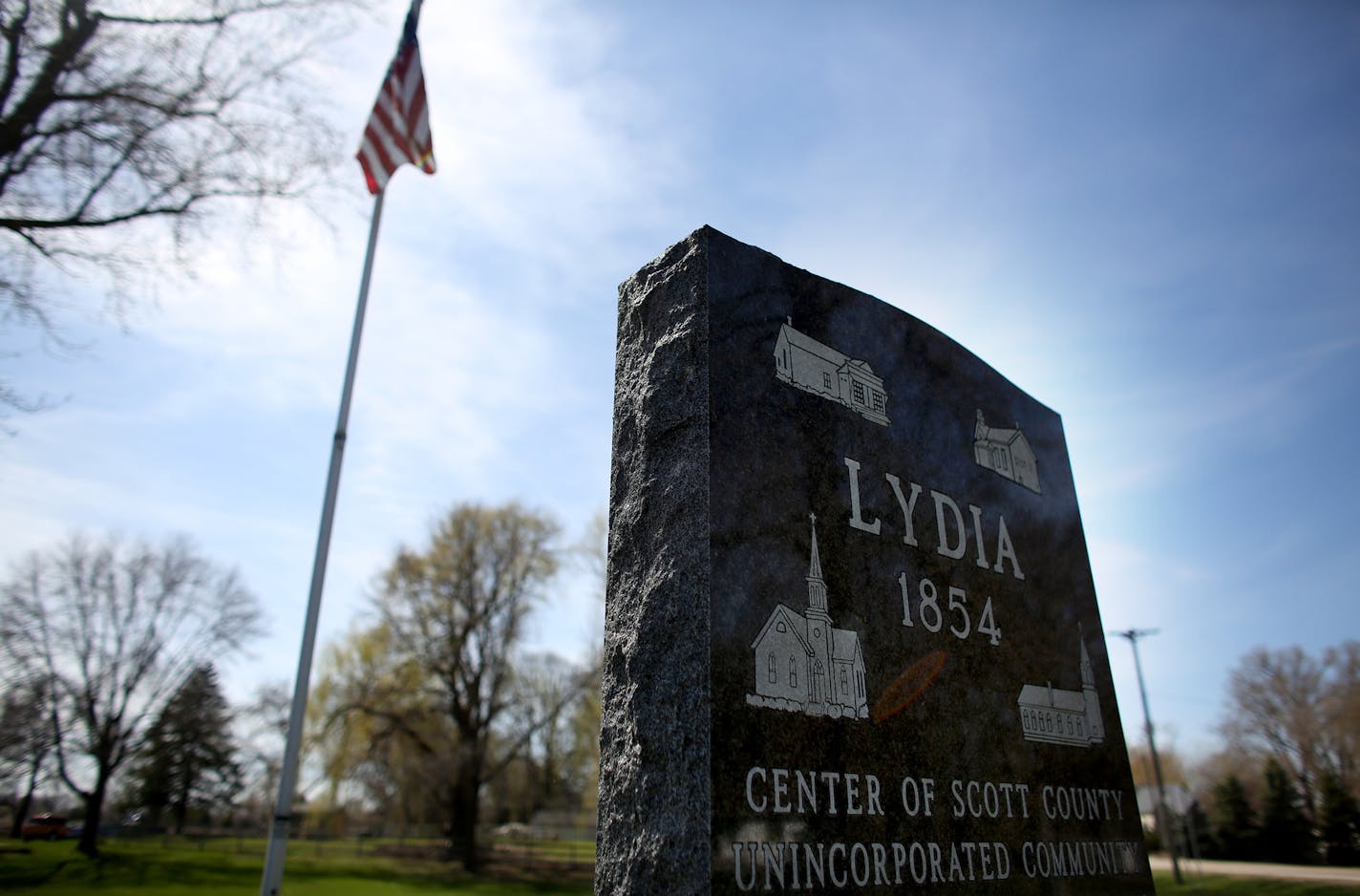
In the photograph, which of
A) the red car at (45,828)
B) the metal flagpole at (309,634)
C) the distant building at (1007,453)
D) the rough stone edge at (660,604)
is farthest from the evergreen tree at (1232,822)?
the red car at (45,828)

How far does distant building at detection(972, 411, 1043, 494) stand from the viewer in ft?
15.1

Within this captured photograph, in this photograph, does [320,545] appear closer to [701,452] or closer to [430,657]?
[701,452]

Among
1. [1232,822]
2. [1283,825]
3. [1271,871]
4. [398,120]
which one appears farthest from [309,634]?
[1232,822]

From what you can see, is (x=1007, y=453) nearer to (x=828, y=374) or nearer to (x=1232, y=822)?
(x=828, y=374)

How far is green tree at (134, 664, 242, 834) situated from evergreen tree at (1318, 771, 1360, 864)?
45390mm

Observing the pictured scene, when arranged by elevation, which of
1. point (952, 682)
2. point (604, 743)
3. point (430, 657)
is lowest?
point (604, 743)

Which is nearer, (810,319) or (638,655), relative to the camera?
(638,655)

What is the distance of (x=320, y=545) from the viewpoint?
8383 millimetres

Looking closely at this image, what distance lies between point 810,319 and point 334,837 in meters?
47.8

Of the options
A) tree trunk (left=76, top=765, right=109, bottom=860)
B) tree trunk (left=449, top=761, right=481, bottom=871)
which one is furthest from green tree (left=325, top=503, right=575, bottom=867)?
tree trunk (left=76, top=765, right=109, bottom=860)

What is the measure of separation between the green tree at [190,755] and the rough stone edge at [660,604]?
28.7 meters

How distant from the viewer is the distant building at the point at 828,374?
3355 mm

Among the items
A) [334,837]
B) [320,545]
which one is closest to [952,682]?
[320,545]

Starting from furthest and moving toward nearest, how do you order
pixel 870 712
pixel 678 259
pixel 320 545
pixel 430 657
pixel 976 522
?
pixel 430 657
pixel 320 545
pixel 976 522
pixel 678 259
pixel 870 712
